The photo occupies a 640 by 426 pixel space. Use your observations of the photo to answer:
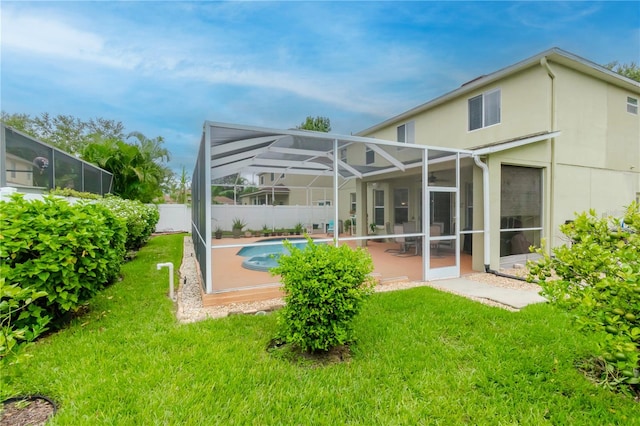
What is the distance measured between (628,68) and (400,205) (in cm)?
2634

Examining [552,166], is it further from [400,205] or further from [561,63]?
[400,205]

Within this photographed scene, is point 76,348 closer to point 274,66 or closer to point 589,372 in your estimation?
point 589,372

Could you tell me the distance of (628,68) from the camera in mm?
23344

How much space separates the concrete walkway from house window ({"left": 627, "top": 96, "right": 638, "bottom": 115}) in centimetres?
1048

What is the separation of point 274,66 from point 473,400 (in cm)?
1828

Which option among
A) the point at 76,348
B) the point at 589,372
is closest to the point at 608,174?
the point at 589,372

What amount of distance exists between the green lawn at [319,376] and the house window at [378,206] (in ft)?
27.5

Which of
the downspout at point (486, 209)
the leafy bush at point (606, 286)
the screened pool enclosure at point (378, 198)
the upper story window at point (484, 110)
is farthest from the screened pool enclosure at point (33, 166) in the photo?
the upper story window at point (484, 110)

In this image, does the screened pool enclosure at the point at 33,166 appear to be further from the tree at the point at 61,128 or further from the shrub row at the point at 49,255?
the tree at the point at 61,128

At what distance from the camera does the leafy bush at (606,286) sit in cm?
245

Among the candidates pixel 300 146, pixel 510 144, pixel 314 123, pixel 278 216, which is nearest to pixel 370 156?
pixel 300 146

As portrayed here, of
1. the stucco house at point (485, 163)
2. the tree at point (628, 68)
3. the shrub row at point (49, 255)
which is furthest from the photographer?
the tree at point (628, 68)

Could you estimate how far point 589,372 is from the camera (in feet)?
10.7

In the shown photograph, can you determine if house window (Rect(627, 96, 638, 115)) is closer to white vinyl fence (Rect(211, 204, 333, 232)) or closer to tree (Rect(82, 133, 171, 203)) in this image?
white vinyl fence (Rect(211, 204, 333, 232))
